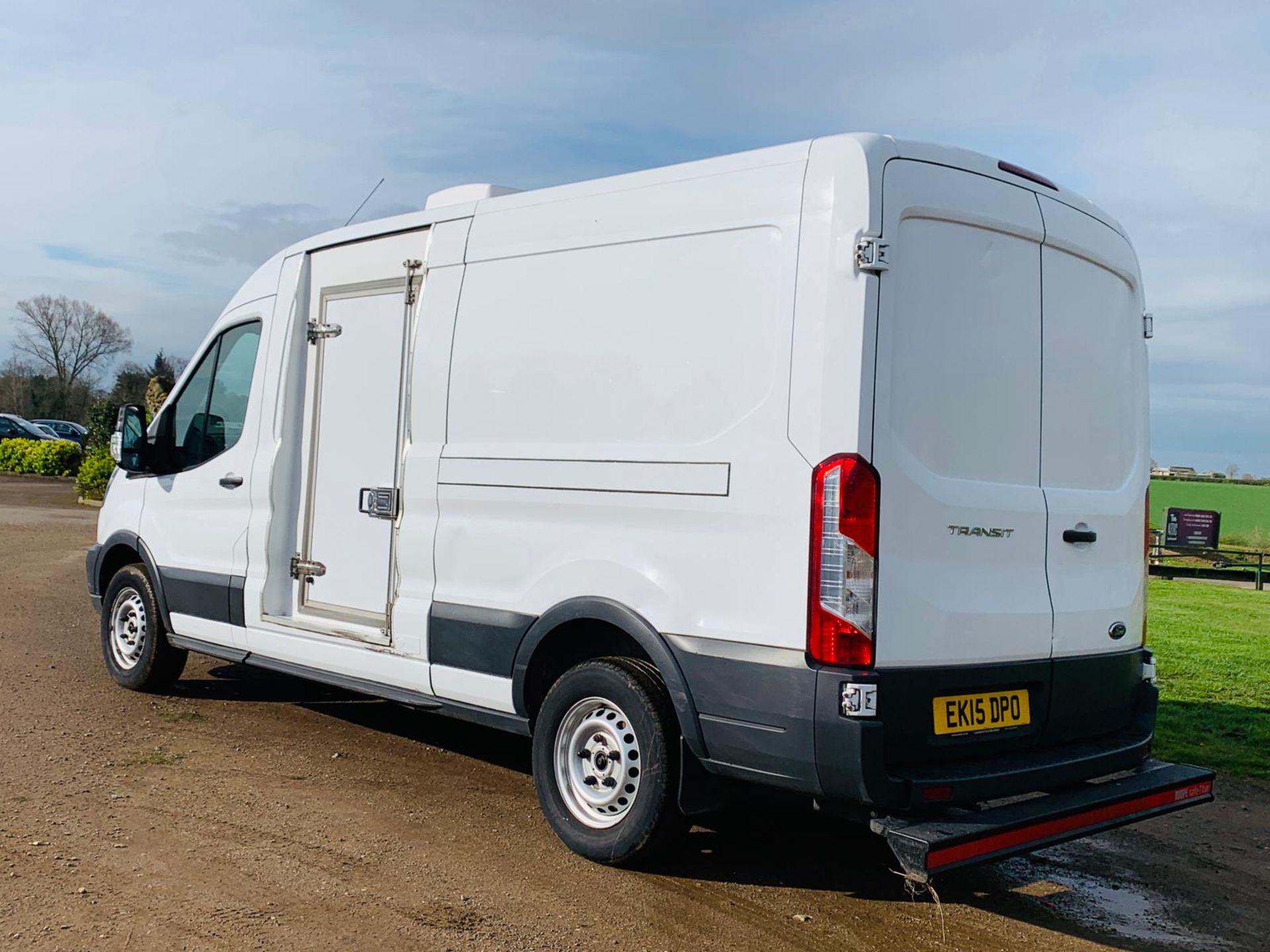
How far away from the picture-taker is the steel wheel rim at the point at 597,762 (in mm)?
4750

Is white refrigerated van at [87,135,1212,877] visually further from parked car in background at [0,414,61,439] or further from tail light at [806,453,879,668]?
parked car in background at [0,414,61,439]

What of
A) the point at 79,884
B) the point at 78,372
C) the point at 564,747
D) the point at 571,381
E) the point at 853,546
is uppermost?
the point at 78,372

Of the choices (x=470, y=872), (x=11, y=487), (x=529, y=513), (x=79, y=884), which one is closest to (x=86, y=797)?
(x=79, y=884)

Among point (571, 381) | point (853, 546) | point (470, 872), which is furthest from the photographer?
point (571, 381)

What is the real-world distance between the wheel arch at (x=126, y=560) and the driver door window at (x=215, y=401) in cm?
59

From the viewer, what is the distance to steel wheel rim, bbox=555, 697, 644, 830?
4750 millimetres

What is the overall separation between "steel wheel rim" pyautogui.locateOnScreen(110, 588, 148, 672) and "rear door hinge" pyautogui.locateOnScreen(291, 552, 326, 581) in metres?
1.58

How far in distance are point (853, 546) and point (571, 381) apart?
1526 millimetres

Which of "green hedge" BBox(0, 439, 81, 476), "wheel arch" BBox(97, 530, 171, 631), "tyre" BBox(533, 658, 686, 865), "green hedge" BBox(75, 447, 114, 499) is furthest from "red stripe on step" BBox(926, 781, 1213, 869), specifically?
"green hedge" BBox(0, 439, 81, 476)

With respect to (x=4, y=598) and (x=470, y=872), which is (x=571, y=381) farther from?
(x=4, y=598)

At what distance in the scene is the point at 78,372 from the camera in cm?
6762

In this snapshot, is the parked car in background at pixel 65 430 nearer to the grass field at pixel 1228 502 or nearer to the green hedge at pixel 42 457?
the green hedge at pixel 42 457

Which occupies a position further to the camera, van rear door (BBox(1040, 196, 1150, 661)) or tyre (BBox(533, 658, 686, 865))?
van rear door (BBox(1040, 196, 1150, 661))

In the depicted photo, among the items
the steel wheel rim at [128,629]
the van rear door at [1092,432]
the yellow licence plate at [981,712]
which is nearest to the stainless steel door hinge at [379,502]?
the steel wheel rim at [128,629]
